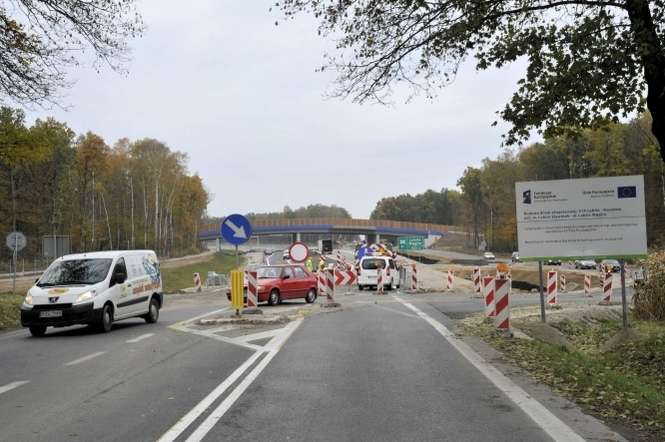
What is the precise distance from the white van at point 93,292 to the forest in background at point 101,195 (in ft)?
124

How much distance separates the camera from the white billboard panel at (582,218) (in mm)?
12703

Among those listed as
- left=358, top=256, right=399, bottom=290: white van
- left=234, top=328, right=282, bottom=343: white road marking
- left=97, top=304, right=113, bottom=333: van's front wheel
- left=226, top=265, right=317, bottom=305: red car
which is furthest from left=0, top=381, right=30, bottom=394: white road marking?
left=358, top=256, right=399, bottom=290: white van

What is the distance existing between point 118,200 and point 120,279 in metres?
79.5

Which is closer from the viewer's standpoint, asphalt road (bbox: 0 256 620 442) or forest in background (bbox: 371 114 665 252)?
asphalt road (bbox: 0 256 620 442)

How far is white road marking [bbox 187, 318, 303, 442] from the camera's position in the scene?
598 cm

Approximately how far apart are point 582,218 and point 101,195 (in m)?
80.8

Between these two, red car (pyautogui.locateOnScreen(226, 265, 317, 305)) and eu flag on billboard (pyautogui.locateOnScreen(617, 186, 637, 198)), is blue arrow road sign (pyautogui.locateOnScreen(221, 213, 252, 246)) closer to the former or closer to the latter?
red car (pyautogui.locateOnScreen(226, 265, 317, 305))

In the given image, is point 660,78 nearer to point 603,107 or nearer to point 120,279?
point 603,107

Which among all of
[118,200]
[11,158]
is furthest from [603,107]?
[118,200]

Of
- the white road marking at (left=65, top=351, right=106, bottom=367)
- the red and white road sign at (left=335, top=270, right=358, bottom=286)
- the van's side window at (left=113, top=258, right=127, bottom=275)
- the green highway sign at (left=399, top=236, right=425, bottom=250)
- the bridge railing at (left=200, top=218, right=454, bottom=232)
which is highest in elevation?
the bridge railing at (left=200, top=218, right=454, bottom=232)

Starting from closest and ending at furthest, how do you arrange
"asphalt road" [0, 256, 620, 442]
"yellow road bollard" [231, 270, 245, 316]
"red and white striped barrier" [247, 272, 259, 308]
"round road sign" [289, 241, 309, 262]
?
"asphalt road" [0, 256, 620, 442], "yellow road bollard" [231, 270, 245, 316], "red and white striped barrier" [247, 272, 259, 308], "round road sign" [289, 241, 309, 262]

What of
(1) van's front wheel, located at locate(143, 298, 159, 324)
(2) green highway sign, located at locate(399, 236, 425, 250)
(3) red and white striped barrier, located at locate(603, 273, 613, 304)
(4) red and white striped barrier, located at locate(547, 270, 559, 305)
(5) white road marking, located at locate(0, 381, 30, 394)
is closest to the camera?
(5) white road marking, located at locate(0, 381, 30, 394)

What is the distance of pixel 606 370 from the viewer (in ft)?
30.7

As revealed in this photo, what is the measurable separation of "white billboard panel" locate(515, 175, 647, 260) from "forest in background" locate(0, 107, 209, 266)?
4509cm
